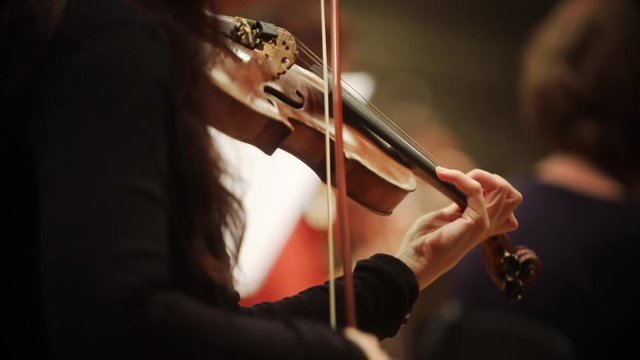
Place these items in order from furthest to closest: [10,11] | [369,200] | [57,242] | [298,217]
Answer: [298,217], [369,200], [10,11], [57,242]

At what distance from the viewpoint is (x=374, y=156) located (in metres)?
1.00

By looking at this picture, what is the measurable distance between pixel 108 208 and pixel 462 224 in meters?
0.42

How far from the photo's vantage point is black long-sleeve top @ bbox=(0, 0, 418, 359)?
2.37ft

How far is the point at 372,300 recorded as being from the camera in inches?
37.4

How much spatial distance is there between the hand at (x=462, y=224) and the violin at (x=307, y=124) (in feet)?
0.06

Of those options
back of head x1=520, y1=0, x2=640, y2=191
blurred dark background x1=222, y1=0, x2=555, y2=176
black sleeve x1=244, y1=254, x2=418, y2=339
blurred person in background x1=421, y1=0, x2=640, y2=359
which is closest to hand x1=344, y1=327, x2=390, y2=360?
black sleeve x1=244, y1=254, x2=418, y2=339

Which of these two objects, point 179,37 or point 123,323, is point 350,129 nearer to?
point 179,37

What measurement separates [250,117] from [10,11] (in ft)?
0.73

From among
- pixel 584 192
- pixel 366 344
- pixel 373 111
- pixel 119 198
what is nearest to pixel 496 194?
pixel 373 111

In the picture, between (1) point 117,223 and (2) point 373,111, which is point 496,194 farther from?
(1) point 117,223

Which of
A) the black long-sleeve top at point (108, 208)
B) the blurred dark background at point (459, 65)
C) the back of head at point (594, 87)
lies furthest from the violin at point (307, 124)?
the blurred dark background at point (459, 65)

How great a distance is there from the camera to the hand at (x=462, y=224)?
3.29 feet

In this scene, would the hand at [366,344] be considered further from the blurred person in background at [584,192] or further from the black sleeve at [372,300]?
the blurred person in background at [584,192]

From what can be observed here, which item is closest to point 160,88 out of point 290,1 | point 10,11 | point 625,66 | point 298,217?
point 10,11
